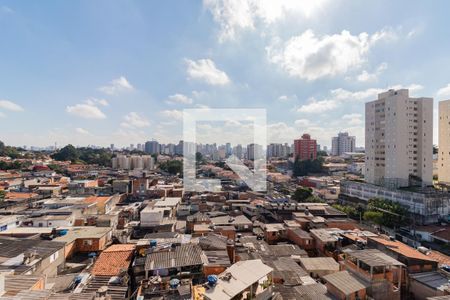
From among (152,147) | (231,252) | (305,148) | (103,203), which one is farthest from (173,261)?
(152,147)

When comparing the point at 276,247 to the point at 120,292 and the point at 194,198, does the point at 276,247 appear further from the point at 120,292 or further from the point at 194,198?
the point at 194,198

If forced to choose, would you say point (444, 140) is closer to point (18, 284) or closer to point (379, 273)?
point (379, 273)

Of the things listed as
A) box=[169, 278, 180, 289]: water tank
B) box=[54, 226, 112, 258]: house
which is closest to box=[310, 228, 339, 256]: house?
box=[169, 278, 180, 289]: water tank

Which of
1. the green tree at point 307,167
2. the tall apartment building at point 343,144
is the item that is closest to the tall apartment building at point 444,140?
the green tree at point 307,167

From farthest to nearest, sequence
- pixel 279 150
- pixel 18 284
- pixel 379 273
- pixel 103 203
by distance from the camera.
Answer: pixel 279 150
pixel 103 203
pixel 379 273
pixel 18 284

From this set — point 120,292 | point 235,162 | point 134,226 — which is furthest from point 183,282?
point 235,162
